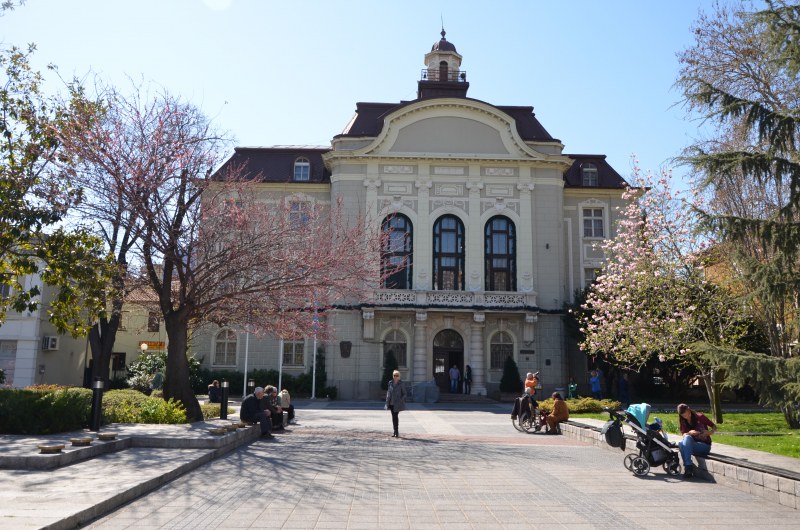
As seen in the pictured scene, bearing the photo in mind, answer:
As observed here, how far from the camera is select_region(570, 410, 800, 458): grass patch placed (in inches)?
524

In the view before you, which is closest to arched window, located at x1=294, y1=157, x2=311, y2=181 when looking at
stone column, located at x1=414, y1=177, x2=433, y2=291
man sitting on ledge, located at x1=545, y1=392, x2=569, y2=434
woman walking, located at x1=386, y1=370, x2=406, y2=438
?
stone column, located at x1=414, y1=177, x2=433, y2=291

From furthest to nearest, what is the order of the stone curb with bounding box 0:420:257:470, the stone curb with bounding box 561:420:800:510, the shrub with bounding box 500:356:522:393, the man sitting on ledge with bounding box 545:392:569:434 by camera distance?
the shrub with bounding box 500:356:522:393 < the man sitting on ledge with bounding box 545:392:569:434 < the stone curb with bounding box 0:420:257:470 < the stone curb with bounding box 561:420:800:510

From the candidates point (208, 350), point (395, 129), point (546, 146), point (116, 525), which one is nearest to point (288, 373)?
point (208, 350)

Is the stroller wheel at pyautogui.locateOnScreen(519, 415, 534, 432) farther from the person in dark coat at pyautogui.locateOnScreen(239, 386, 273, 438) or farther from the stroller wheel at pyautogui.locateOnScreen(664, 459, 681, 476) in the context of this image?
the stroller wheel at pyautogui.locateOnScreen(664, 459, 681, 476)

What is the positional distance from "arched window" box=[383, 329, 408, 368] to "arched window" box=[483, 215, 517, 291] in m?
5.63

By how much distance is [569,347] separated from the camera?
37156 mm

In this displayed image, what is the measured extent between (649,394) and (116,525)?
110 feet

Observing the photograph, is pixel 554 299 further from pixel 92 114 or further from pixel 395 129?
pixel 92 114

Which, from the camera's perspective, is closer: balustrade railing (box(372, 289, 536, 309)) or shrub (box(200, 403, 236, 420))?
shrub (box(200, 403, 236, 420))

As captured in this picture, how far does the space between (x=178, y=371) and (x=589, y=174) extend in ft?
98.3

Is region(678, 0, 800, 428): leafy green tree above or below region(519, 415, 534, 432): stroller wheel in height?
above

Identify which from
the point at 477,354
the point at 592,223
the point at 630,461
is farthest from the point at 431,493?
the point at 592,223

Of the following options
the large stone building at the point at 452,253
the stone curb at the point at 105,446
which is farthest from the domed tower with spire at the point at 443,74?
the stone curb at the point at 105,446

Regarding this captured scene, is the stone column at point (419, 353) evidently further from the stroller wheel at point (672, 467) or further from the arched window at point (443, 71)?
the stroller wheel at point (672, 467)
